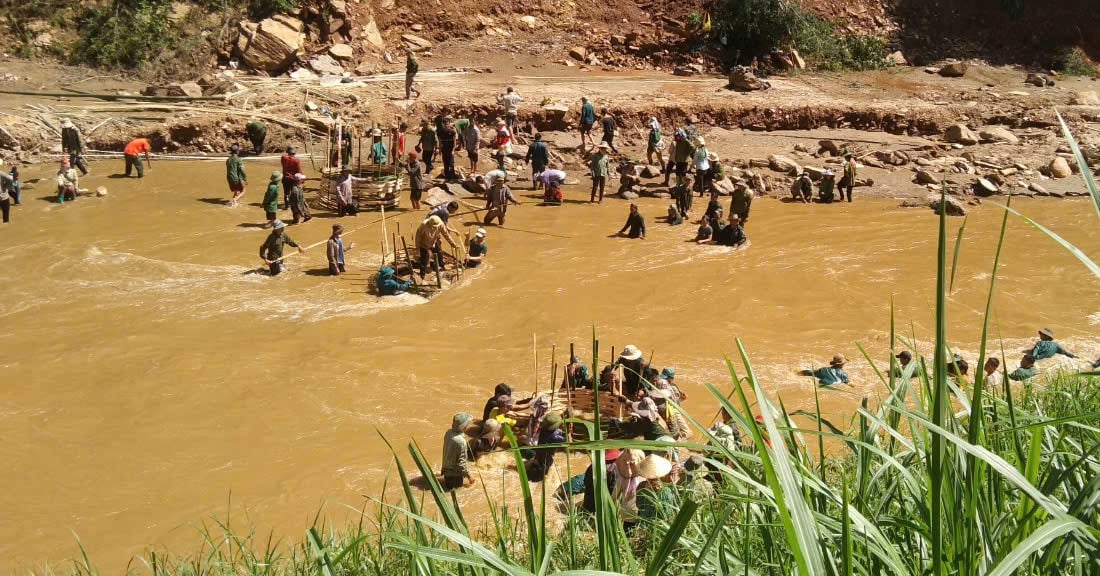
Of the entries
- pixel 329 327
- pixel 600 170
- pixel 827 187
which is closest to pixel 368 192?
pixel 600 170

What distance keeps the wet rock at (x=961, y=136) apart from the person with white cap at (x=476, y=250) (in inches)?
473

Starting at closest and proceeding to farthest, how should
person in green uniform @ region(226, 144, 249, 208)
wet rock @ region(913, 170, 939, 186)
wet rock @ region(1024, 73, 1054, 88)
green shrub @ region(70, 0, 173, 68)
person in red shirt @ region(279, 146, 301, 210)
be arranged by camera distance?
person in red shirt @ region(279, 146, 301, 210) → person in green uniform @ region(226, 144, 249, 208) → wet rock @ region(913, 170, 939, 186) → green shrub @ region(70, 0, 173, 68) → wet rock @ region(1024, 73, 1054, 88)

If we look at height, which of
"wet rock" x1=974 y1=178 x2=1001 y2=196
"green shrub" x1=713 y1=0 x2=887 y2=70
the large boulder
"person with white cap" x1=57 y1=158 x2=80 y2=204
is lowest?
"person with white cap" x1=57 y1=158 x2=80 y2=204

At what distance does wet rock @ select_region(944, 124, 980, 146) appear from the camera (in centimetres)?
2069

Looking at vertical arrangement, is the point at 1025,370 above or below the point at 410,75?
below

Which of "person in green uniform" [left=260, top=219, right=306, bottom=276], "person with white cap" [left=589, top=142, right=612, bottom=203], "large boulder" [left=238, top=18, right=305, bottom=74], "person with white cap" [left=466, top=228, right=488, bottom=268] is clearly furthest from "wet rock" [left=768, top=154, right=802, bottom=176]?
"large boulder" [left=238, top=18, right=305, bottom=74]

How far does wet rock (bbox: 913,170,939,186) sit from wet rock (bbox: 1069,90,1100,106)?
6.77m

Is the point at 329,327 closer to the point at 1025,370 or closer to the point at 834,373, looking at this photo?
the point at 834,373

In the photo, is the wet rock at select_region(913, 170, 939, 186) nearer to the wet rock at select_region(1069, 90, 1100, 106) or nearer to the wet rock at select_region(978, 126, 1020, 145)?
the wet rock at select_region(978, 126, 1020, 145)

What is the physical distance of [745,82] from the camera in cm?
2294

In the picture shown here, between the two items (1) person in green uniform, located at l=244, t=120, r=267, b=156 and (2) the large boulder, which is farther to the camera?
(2) the large boulder

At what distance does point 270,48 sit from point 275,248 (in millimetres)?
11006

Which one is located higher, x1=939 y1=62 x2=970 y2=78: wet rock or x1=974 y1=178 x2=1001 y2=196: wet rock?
x1=939 y1=62 x2=970 y2=78: wet rock

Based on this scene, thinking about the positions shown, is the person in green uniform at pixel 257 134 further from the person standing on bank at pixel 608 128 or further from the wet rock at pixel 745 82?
the wet rock at pixel 745 82
